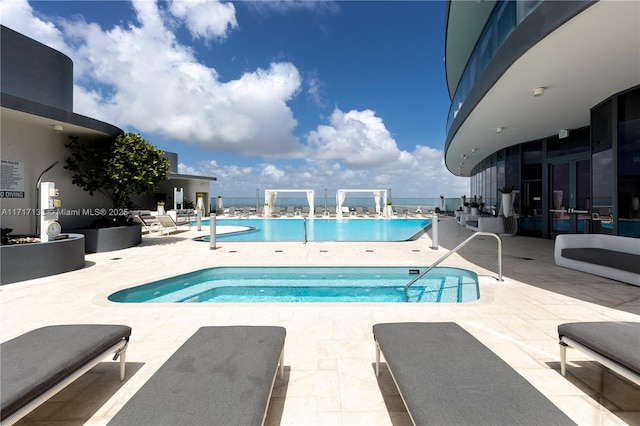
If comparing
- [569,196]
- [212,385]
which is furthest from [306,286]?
[569,196]

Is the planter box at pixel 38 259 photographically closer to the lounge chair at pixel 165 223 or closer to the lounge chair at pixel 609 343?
the lounge chair at pixel 165 223

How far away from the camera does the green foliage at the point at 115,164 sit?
7180 mm

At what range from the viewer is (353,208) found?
2331 cm

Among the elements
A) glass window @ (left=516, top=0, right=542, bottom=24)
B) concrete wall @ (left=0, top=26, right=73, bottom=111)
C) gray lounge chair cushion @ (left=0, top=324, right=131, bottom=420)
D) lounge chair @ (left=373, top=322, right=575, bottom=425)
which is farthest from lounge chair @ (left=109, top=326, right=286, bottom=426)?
concrete wall @ (left=0, top=26, right=73, bottom=111)

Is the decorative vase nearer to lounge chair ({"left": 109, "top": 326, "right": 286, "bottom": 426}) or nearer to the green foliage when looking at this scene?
lounge chair ({"left": 109, "top": 326, "right": 286, "bottom": 426})

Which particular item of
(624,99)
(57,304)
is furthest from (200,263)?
(624,99)

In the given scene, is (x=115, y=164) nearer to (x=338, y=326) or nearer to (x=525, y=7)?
(x=338, y=326)

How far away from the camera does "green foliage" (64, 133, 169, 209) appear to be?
7.18 meters

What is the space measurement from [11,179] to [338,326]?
693cm

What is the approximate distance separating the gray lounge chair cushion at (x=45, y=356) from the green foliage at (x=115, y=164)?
6280mm

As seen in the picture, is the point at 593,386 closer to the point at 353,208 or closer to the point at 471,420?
the point at 471,420

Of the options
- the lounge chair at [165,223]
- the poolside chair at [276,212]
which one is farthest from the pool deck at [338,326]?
the poolside chair at [276,212]

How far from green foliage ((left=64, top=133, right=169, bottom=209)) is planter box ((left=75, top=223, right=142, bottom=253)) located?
88 cm

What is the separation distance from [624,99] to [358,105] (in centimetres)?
1954
